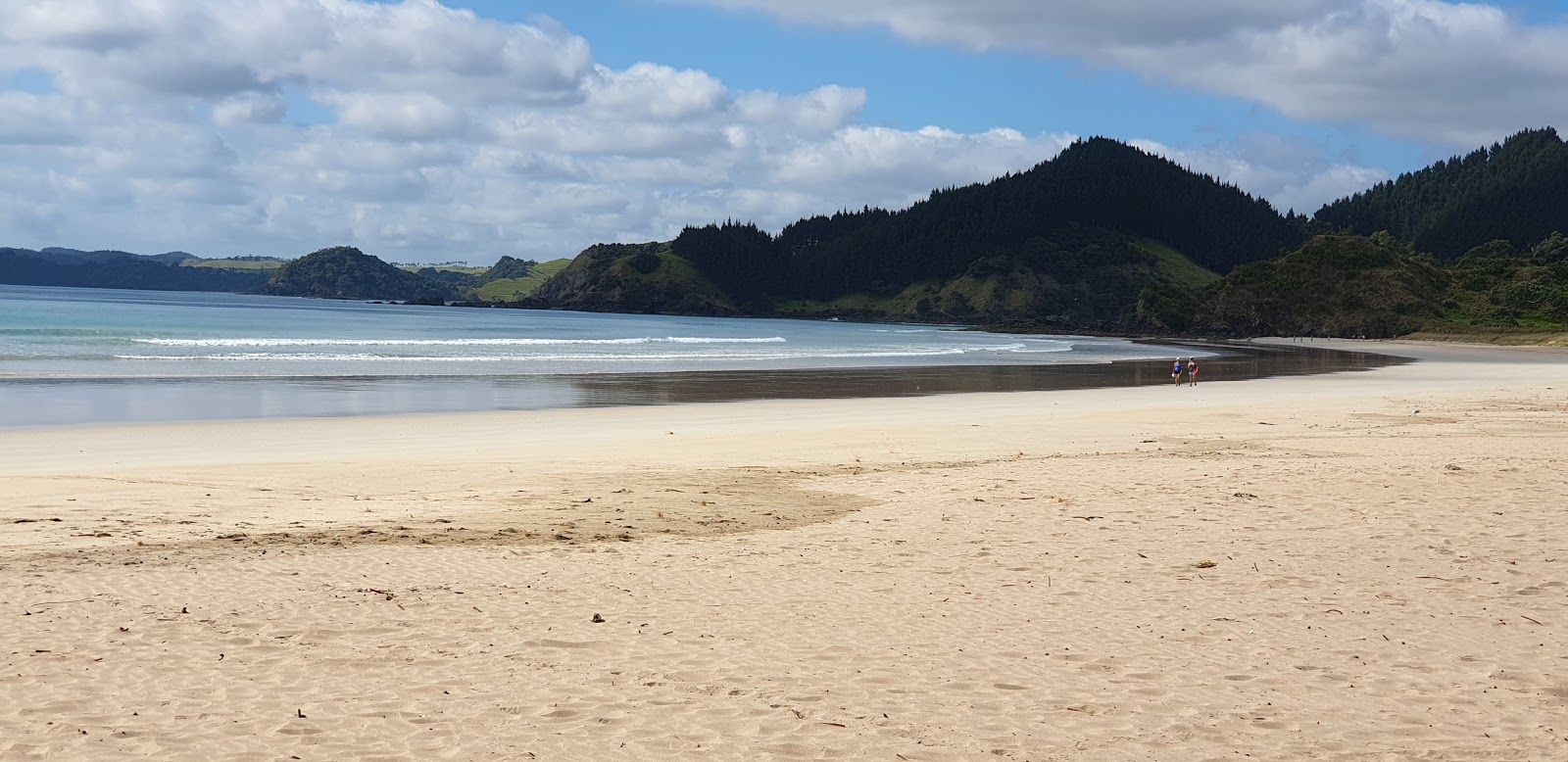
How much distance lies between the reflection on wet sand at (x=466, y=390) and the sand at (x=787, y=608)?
9.34 meters

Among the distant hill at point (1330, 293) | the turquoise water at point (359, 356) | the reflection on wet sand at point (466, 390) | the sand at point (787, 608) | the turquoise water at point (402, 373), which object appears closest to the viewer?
the sand at point (787, 608)

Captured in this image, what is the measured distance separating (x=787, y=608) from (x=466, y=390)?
26979mm

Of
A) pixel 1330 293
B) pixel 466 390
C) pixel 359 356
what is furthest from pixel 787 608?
pixel 1330 293

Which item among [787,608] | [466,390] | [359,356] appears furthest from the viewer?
[359,356]

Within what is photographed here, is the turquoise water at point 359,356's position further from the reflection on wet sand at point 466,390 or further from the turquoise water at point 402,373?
the reflection on wet sand at point 466,390

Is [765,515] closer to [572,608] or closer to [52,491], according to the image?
[572,608]

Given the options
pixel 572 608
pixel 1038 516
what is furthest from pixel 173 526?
pixel 1038 516

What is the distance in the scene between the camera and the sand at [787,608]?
5844mm

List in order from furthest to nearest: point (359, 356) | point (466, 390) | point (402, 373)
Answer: point (359, 356)
point (402, 373)
point (466, 390)

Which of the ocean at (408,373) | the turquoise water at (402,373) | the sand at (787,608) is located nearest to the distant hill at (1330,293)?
the ocean at (408,373)

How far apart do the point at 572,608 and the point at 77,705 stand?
3.19m

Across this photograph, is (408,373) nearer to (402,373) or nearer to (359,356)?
(402,373)

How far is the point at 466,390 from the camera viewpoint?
33625 mm

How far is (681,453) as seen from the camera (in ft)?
61.3
